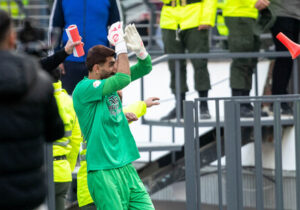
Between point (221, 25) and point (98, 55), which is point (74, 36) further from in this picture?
point (221, 25)

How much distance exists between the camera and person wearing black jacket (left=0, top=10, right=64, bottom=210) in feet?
10.3

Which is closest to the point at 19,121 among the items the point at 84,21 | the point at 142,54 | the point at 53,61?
the point at 142,54

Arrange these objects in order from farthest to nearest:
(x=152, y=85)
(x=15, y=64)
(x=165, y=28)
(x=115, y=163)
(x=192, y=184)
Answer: (x=152, y=85)
(x=165, y=28)
(x=192, y=184)
(x=115, y=163)
(x=15, y=64)

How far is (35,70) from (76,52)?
2.71m

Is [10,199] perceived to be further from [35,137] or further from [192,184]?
[192,184]

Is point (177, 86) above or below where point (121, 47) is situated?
below

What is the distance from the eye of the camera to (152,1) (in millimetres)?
12438

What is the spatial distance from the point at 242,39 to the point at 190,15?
24.5 inches

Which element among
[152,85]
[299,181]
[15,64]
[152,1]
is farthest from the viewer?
[152,1]

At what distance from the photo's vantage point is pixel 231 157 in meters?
5.35

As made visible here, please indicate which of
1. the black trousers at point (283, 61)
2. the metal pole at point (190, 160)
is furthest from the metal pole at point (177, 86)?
the metal pole at point (190, 160)

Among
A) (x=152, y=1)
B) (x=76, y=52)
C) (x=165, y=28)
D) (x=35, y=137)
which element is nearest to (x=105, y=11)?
(x=76, y=52)

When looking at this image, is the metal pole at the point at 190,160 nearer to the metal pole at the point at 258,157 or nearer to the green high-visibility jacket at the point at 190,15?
the metal pole at the point at 258,157

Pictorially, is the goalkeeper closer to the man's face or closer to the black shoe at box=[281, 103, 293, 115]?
the man's face
